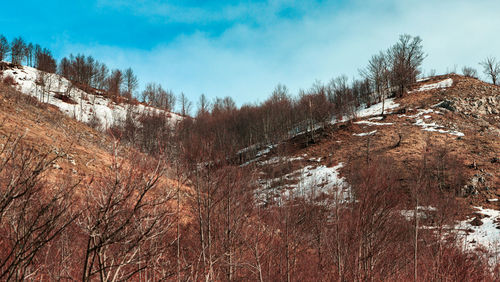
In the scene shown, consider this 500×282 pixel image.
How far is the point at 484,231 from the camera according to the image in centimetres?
1961

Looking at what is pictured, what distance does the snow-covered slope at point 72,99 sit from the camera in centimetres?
5556

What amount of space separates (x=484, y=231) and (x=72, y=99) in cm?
7275

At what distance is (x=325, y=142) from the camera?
42.9 meters

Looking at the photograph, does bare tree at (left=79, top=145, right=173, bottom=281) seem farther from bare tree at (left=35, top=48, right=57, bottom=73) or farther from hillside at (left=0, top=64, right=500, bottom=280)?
bare tree at (left=35, top=48, right=57, bottom=73)

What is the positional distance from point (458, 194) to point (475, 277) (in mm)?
14831

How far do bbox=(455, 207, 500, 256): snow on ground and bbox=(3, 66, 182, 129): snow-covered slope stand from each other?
54.8m

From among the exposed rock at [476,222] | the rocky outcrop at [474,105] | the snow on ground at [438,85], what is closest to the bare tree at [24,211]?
the exposed rock at [476,222]

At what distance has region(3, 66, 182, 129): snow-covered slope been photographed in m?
55.6

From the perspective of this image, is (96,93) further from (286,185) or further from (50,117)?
(286,185)

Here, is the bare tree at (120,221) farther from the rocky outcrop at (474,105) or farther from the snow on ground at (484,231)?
the rocky outcrop at (474,105)

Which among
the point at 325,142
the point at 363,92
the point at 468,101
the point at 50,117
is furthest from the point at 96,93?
the point at 468,101

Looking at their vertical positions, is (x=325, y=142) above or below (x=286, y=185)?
above

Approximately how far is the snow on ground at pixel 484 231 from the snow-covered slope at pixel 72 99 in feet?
180

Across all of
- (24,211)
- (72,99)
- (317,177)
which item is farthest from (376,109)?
(72,99)
